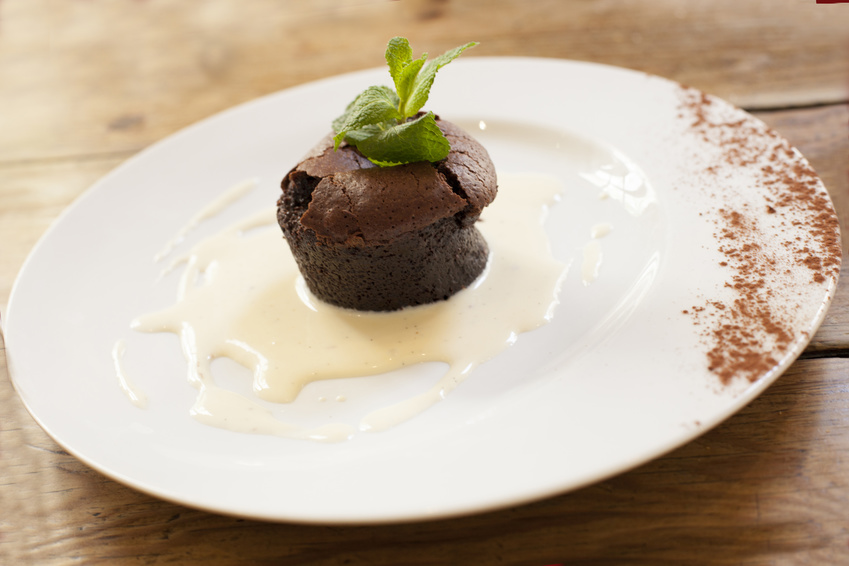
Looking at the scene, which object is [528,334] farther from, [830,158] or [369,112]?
[830,158]

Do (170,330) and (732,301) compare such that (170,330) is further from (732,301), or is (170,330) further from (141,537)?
(732,301)

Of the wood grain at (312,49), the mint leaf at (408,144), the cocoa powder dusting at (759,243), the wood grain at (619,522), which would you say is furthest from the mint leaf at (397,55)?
the wood grain at (312,49)

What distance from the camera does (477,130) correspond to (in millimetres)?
3186

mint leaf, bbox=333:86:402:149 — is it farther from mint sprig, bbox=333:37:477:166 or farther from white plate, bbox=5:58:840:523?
white plate, bbox=5:58:840:523

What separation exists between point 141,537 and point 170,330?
0.86m

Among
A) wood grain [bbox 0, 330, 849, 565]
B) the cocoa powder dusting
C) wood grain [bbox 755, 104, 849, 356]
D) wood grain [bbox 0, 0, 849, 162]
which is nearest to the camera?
wood grain [bbox 0, 330, 849, 565]

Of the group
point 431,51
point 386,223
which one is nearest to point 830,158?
point 386,223

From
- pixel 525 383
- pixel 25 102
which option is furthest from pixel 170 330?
pixel 25 102

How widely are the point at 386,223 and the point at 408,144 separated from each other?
256mm

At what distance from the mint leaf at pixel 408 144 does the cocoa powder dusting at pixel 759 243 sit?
2.95ft

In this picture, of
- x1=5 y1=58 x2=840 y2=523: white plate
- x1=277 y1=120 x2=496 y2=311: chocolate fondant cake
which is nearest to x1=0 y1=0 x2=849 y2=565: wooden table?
x1=5 y1=58 x2=840 y2=523: white plate

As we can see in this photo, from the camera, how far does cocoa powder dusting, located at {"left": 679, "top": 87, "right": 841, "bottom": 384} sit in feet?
5.91

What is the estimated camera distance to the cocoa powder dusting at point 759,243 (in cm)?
180

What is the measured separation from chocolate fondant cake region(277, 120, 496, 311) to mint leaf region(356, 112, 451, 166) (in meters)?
0.04
